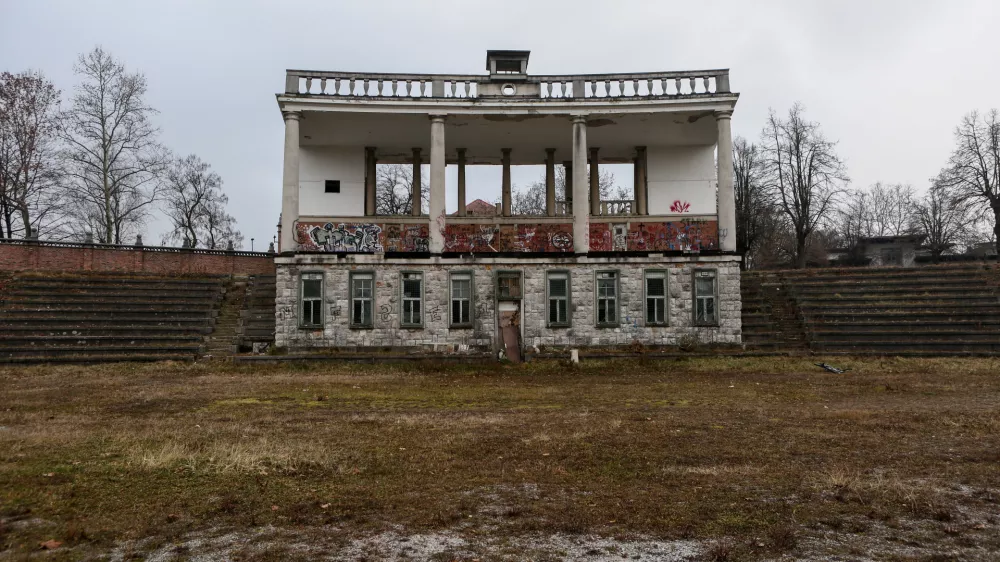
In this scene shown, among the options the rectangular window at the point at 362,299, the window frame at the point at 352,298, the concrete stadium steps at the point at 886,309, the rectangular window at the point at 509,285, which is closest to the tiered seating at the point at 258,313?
the window frame at the point at 352,298

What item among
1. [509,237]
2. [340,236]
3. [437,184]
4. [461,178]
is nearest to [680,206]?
[509,237]

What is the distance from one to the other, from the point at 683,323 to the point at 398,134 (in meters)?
13.1

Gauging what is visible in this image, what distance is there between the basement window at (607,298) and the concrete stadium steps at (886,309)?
4671mm

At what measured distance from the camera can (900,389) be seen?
13930mm

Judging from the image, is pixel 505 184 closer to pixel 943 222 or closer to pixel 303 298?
pixel 303 298

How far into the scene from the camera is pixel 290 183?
22953mm

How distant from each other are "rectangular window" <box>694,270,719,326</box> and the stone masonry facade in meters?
0.14

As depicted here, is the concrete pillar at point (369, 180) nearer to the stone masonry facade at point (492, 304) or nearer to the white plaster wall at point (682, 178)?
the stone masonry facade at point (492, 304)

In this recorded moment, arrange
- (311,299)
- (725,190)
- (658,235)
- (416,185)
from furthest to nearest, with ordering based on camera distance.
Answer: (416,185), (658,235), (725,190), (311,299)

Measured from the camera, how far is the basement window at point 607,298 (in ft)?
72.5

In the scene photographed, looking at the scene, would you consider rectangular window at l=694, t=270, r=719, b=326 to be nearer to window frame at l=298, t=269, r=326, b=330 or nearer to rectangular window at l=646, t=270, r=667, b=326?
rectangular window at l=646, t=270, r=667, b=326

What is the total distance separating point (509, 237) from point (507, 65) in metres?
6.60

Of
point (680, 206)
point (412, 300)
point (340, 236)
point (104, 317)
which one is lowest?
point (104, 317)

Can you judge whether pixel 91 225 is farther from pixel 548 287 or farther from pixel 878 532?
pixel 878 532
